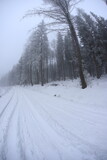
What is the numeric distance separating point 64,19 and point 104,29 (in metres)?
19.1

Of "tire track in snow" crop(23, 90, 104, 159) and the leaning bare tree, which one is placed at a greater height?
the leaning bare tree

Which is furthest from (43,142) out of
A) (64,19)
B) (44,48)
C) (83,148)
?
(44,48)

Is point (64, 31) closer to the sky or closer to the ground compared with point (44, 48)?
closer to the ground

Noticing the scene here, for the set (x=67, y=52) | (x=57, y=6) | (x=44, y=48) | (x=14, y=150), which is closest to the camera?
(x=14, y=150)

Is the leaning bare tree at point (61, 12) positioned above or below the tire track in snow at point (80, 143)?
above

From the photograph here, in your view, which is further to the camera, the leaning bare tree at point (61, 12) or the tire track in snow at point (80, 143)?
the leaning bare tree at point (61, 12)

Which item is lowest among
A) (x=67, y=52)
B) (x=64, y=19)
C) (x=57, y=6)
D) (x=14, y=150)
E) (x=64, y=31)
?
(x=14, y=150)

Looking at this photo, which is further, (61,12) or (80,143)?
(61,12)

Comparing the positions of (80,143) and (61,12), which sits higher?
(61,12)

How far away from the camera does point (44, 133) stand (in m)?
3.77

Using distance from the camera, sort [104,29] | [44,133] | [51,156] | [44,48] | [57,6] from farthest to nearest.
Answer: [44,48]
[104,29]
[57,6]
[44,133]
[51,156]

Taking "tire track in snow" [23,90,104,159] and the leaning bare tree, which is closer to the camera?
"tire track in snow" [23,90,104,159]

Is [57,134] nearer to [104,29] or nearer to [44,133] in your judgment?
[44,133]

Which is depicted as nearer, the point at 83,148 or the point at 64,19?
the point at 83,148
